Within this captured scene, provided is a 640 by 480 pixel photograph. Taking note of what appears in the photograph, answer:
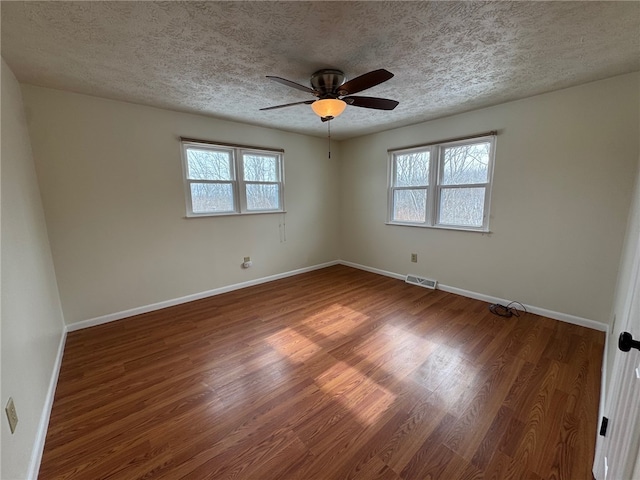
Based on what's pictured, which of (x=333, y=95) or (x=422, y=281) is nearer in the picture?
(x=333, y=95)

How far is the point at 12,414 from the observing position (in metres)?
1.19

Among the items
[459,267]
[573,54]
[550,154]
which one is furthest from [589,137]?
[459,267]

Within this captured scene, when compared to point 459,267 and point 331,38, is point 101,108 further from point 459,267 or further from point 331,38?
point 459,267

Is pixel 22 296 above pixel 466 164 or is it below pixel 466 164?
below

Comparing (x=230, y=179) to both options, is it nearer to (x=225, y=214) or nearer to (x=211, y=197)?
(x=211, y=197)

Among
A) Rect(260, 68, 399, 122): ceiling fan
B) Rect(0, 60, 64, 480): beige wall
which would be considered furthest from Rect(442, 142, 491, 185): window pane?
Rect(0, 60, 64, 480): beige wall

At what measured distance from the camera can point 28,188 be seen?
2.14 meters

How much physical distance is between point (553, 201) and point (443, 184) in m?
1.24

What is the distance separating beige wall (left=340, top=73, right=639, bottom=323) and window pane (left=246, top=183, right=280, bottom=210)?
2346 millimetres

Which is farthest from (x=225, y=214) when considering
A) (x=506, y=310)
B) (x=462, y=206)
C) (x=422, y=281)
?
(x=506, y=310)

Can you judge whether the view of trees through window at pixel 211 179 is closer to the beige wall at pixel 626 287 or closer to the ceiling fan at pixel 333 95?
the ceiling fan at pixel 333 95

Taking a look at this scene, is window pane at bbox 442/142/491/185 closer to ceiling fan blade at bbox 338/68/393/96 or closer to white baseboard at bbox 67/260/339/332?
ceiling fan blade at bbox 338/68/393/96

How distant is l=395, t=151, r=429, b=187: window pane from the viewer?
3.91 metres

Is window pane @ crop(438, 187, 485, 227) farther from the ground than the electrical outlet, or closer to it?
farther from the ground
